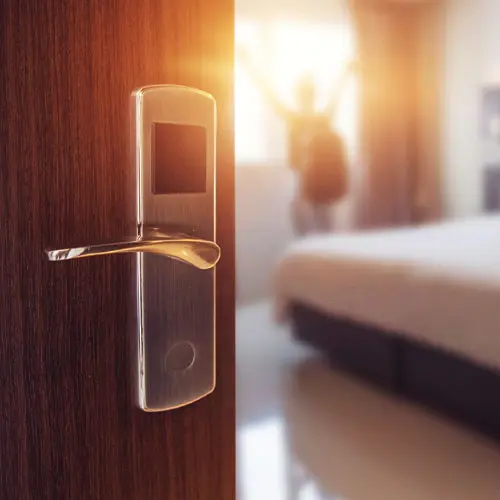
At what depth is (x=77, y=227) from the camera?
14.1 inches

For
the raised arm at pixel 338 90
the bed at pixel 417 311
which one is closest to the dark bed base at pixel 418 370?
the bed at pixel 417 311

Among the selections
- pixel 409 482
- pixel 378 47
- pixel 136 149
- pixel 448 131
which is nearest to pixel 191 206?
pixel 136 149

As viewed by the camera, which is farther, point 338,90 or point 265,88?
point 338,90

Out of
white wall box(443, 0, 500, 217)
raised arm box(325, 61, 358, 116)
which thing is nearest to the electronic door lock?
raised arm box(325, 61, 358, 116)

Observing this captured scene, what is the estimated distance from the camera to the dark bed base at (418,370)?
1569 millimetres

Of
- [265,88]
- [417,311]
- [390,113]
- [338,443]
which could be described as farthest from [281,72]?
[338,443]

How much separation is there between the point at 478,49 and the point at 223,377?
1192 mm

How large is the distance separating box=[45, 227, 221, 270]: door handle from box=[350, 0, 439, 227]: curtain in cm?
85

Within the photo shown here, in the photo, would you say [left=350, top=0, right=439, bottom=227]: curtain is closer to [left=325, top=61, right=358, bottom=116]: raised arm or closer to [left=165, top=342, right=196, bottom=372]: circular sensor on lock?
[left=325, top=61, right=358, bottom=116]: raised arm

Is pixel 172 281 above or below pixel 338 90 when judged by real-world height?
below

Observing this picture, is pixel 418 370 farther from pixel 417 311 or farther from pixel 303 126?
pixel 303 126

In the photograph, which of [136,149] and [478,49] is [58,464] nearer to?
[136,149]

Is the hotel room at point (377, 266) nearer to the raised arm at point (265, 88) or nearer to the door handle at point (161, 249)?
the raised arm at point (265, 88)

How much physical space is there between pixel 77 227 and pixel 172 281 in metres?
0.07
